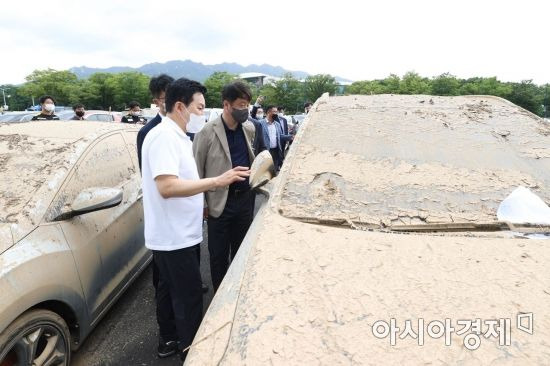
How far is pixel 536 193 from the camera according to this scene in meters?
1.72

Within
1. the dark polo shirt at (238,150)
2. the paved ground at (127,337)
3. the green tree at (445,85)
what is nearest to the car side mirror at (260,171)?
the dark polo shirt at (238,150)

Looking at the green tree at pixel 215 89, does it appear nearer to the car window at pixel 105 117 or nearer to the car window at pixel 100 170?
the car window at pixel 105 117

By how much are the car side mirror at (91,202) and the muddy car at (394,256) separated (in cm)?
102

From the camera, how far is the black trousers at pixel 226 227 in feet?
8.96

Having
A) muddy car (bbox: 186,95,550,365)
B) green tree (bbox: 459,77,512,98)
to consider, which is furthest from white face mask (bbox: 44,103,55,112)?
green tree (bbox: 459,77,512,98)

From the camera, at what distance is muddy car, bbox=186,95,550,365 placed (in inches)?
38.3

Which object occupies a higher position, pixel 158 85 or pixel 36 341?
pixel 158 85

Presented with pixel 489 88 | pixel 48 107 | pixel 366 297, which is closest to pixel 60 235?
pixel 366 297

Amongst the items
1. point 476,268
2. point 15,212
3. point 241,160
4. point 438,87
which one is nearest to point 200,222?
point 241,160

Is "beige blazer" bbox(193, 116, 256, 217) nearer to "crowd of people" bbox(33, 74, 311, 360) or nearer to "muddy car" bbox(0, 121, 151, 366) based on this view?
"crowd of people" bbox(33, 74, 311, 360)

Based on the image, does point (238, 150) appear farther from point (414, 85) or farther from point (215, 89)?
point (215, 89)

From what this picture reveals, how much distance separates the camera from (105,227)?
2645 millimetres

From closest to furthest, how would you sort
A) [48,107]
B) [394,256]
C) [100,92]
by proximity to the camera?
[394,256]
[48,107]
[100,92]

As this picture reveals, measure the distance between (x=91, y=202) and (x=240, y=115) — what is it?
1.14 m
